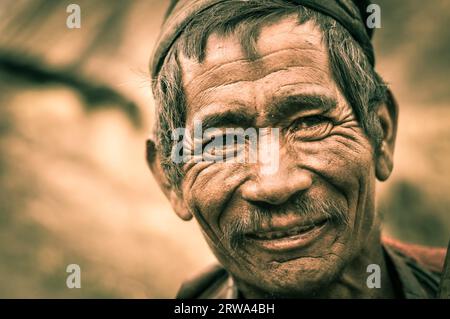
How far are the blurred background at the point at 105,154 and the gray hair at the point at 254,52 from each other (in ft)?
5.31

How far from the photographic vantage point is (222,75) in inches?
60.5

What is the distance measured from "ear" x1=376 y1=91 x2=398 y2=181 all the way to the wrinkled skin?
0.34ft

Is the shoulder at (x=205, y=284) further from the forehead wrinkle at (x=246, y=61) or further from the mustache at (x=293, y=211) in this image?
the forehead wrinkle at (x=246, y=61)

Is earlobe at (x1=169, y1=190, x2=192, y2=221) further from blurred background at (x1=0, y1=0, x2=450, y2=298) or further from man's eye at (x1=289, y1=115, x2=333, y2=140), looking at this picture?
blurred background at (x1=0, y1=0, x2=450, y2=298)

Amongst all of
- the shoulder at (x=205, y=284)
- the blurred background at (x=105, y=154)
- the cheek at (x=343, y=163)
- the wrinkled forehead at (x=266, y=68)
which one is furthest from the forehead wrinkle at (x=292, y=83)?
the blurred background at (x=105, y=154)

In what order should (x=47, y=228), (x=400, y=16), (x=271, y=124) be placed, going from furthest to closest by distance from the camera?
1. (x=47, y=228)
2. (x=400, y=16)
3. (x=271, y=124)

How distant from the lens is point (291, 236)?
61.1 inches

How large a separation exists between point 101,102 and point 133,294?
113 cm

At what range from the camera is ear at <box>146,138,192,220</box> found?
181 cm

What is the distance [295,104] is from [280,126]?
0.22 feet

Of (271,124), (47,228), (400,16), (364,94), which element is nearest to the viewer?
(271,124)

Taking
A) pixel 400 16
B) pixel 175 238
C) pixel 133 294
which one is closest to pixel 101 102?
pixel 175 238
